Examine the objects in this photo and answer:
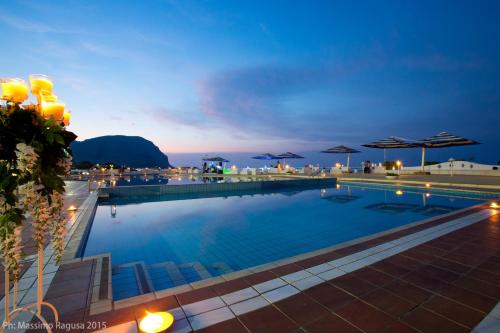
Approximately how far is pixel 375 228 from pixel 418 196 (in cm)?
617

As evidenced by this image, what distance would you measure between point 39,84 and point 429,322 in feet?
11.6

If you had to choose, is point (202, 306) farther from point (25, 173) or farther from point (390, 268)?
point (390, 268)

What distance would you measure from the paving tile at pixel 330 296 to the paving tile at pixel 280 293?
0.51ft

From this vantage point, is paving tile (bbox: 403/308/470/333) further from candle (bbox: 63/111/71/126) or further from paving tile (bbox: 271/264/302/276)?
candle (bbox: 63/111/71/126)

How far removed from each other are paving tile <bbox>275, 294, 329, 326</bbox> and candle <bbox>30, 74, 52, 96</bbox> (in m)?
2.58

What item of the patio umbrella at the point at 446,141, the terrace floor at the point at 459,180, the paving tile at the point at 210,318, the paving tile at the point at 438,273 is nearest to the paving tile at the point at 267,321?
the paving tile at the point at 210,318

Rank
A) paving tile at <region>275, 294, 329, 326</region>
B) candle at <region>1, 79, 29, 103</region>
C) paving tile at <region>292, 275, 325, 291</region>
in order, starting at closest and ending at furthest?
candle at <region>1, 79, 29, 103</region>, paving tile at <region>275, 294, 329, 326</region>, paving tile at <region>292, 275, 325, 291</region>

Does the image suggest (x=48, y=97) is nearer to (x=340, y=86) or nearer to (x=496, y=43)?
(x=340, y=86)

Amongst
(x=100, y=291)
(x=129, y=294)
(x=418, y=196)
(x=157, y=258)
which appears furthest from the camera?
(x=418, y=196)

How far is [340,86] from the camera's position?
26891mm

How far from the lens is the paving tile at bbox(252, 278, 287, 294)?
7.91 ft

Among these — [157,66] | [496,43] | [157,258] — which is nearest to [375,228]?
[157,258]

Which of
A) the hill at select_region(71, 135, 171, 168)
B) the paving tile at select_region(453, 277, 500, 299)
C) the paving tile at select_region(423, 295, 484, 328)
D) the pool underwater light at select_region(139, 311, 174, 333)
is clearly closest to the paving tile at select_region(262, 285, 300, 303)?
the pool underwater light at select_region(139, 311, 174, 333)

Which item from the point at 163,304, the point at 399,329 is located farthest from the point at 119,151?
the point at 399,329
